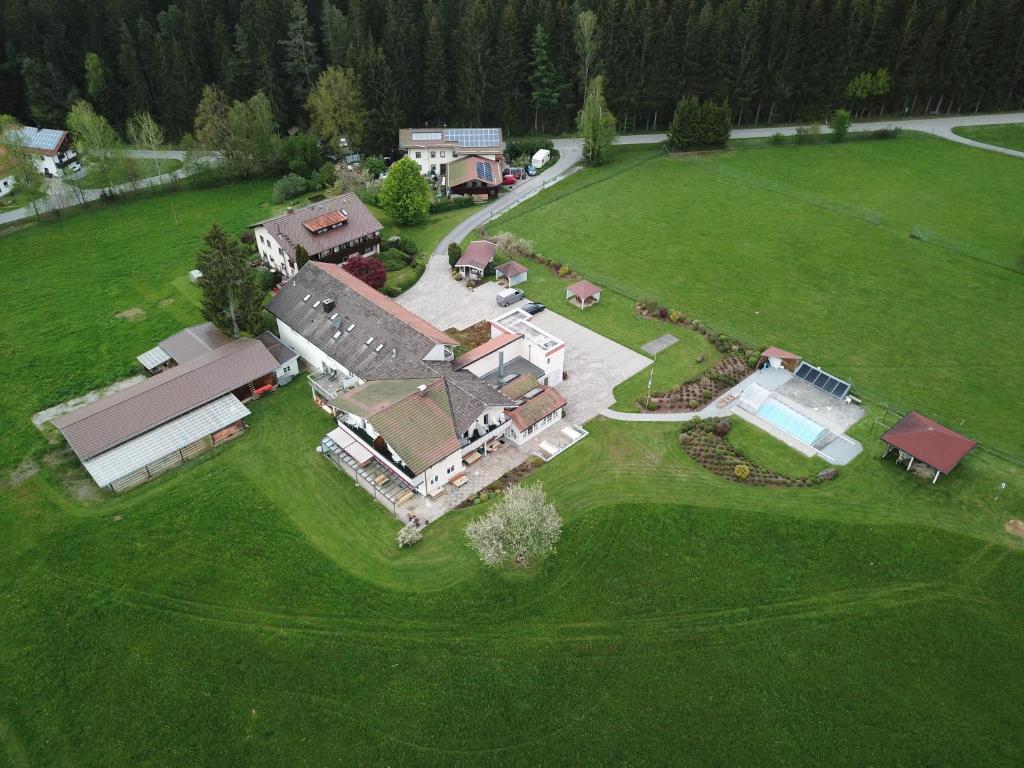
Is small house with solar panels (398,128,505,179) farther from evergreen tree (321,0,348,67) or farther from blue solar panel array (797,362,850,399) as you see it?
blue solar panel array (797,362,850,399)

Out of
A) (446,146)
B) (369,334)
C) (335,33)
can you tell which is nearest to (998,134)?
(446,146)

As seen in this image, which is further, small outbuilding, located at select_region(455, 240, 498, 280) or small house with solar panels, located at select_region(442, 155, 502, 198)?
small house with solar panels, located at select_region(442, 155, 502, 198)

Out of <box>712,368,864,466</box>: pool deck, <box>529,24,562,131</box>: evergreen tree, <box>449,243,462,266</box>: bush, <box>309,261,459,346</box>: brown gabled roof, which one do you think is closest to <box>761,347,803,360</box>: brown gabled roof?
<box>712,368,864,466</box>: pool deck

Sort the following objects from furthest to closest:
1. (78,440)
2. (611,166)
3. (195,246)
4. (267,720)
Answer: (611,166)
(195,246)
(78,440)
(267,720)

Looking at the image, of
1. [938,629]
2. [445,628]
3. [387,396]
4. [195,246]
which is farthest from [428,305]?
[938,629]

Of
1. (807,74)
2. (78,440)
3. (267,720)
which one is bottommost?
(267,720)

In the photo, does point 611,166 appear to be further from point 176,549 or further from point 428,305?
point 176,549

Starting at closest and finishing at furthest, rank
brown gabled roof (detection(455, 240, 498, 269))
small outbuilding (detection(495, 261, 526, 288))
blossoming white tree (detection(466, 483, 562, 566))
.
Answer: blossoming white tree (detection(466, 483, 562, 566))
small outbuilding (detection(495, 261, 526, 288))
brown gabled roof (detection(455, 240, 498, 269))
